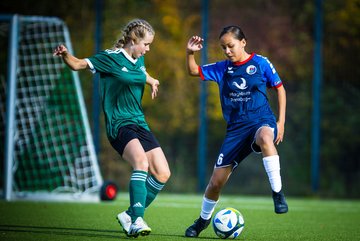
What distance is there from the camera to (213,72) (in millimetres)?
6008

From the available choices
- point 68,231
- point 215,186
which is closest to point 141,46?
point 215,186

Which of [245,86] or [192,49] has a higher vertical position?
[192,49]

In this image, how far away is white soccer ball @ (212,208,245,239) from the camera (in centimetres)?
551

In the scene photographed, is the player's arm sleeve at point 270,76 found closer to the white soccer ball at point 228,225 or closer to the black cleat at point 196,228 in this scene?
the white soccer ball at point 228,225

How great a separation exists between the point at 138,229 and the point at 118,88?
120 cm

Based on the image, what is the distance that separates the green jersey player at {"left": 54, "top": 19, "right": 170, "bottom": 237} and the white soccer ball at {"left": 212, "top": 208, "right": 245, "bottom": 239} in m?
0.60

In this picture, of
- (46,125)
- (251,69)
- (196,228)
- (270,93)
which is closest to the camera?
(196,228)

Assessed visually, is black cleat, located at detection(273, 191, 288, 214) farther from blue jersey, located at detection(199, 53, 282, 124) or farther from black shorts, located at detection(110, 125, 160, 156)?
black shorts, located at detection(110, 125, 160, 156)

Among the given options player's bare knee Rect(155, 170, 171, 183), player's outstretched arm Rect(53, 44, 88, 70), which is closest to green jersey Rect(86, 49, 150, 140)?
player's outstretched arm Rect(53, 44, 88, 70)

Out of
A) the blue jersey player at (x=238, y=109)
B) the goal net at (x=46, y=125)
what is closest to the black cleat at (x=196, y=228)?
the blue jersey player at (x=238, y=109)

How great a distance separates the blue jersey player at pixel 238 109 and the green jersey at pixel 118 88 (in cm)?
52

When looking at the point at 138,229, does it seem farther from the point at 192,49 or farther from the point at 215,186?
the point at 192,49

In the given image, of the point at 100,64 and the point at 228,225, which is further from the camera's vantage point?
the point at 100,64

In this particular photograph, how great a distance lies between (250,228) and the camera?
641 cm
